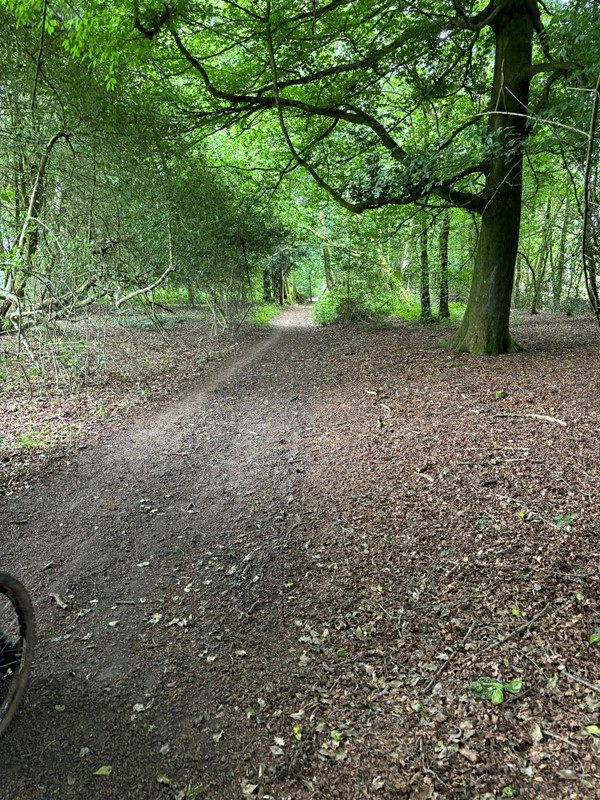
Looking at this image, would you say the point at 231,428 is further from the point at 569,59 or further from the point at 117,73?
the point at 569,59

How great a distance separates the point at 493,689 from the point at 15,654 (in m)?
2.31

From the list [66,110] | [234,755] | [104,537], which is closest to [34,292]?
[66,110]

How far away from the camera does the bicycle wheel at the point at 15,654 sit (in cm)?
206

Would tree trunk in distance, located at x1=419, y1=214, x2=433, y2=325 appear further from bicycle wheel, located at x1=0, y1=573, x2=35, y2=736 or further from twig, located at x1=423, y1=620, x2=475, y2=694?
bicycle wheel, located at x1=0, y1=573, x2=35, y2=736

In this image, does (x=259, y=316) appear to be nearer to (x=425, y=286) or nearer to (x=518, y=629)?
(x=425, y=286)

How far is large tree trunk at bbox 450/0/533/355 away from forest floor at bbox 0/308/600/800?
8.46ft

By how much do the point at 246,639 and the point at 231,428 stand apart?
363 cm

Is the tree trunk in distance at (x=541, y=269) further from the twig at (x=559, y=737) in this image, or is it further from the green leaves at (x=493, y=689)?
the twig at (x=559, y=737)

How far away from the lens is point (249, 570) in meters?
3.15

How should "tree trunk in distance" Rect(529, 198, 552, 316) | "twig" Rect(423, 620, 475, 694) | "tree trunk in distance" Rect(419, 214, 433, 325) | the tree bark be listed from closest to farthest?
"twig" Rect(423, 620, 475, 694) < the tree bark < "tree trunk in distance" Rect(419, 214, 433, 325) < "tree trunk in distance" Rect(529, 198, 552, 316)

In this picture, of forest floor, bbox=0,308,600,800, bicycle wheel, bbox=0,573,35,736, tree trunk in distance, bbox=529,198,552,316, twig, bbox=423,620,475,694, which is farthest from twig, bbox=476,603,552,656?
tree trunk in distance, bbox=529,198,552,316

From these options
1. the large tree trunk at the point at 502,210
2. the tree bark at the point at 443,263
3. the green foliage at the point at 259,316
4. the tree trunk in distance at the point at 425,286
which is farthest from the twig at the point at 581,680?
the green foliage at the point at 259,316

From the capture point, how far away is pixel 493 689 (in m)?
2.05

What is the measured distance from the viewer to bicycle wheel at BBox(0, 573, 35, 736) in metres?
2.06
